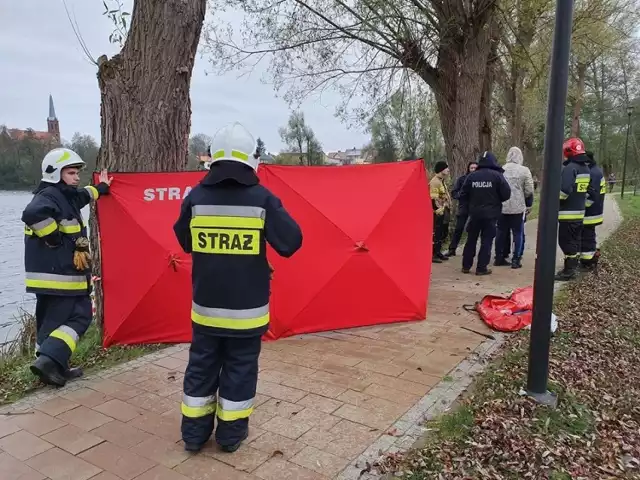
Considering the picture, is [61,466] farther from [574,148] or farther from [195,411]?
A: [574,148]

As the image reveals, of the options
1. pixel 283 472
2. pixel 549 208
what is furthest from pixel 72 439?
pixel 549 208

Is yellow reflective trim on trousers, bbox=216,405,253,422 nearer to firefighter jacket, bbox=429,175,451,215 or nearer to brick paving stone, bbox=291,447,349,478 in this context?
brick paving stone, bbox=291,447,349,478

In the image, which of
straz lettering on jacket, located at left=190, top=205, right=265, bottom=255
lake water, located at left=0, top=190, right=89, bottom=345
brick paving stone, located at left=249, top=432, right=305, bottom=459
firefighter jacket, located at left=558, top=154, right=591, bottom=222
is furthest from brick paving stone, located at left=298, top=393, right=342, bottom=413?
firefighter jacket, located at left=558, top=154, right=591, bottom=222

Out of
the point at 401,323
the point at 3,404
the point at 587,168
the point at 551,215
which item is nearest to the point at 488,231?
the point at 587,168

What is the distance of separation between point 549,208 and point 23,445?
12.7ft

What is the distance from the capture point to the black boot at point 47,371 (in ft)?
13.3

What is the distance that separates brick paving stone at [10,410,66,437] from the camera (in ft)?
11.5

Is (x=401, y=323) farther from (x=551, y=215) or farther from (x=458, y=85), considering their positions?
(x=458, y=85)

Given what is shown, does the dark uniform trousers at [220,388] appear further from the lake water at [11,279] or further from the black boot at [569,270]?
the black boot at [569,270]

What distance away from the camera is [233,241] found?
314cm

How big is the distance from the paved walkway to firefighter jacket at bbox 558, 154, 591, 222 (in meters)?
3.26

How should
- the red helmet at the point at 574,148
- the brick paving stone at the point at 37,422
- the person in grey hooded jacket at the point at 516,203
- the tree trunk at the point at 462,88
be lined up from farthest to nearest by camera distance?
the tree trunk at the point at 462,88
the person in grey hooded jacket at the point at 516,203
the red helmet at the point at 574,148
the brick paving stone at the point at 37,422

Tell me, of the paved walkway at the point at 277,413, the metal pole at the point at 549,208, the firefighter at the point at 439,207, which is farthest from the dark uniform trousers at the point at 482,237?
the metal pole at the point at 549,208

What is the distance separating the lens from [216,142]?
3.18 metres
